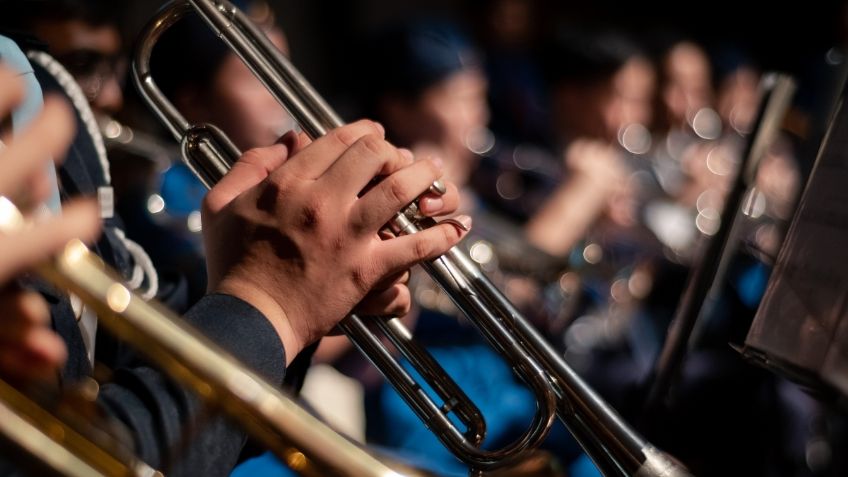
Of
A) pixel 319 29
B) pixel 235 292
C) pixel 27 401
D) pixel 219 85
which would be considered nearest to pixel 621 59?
pixel 319 29

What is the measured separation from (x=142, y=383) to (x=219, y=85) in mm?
1247

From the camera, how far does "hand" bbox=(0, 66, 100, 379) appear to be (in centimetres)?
58

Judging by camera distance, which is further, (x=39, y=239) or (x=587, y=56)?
(x=587, y=56)

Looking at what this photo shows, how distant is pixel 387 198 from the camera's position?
36.8 inches

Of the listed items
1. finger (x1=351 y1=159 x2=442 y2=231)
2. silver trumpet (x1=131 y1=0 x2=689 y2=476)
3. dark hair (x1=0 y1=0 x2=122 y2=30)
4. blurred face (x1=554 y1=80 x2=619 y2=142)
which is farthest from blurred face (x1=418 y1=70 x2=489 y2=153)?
finger (x1=351 y1=159 x2=442 y2=231)

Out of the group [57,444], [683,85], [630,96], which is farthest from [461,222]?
[683,85]

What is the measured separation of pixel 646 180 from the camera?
3582 millimetres

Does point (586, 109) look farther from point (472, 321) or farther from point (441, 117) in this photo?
point (472, 321)

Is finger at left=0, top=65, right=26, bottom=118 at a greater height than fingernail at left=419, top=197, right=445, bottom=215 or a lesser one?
greater

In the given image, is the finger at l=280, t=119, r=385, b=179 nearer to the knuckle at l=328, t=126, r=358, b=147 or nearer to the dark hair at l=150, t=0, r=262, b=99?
the knuckle at l=328, t=126, r=358, b=147

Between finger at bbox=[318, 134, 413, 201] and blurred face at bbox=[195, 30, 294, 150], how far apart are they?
1101 millimetres

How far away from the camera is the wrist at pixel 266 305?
91 cm

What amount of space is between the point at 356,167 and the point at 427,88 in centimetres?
173

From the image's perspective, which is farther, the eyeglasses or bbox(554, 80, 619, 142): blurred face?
bbox(554, 80, 619, 142): blurred face
